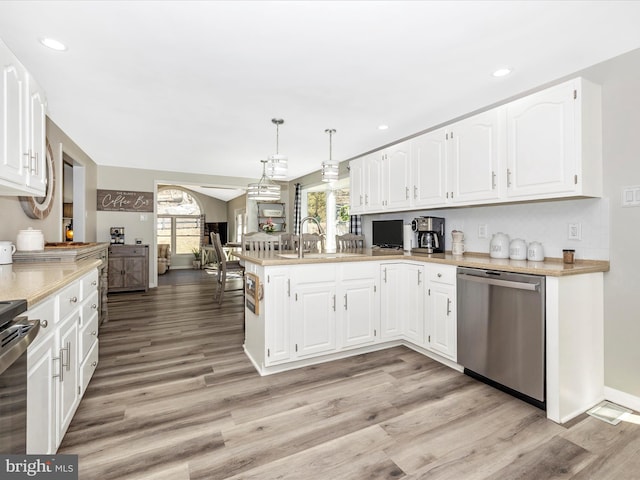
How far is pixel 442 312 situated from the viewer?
2807 mm

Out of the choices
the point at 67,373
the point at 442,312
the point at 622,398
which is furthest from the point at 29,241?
the point at 622,398

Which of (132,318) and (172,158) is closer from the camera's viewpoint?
(132,318)

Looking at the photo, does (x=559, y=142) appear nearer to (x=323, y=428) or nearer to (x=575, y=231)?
(x=575, y=231)

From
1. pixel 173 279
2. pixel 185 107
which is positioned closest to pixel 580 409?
pixel 185 107

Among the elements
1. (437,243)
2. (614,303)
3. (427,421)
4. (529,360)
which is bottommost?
(427,421)

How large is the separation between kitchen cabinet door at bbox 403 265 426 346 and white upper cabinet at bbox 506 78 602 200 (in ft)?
3.56

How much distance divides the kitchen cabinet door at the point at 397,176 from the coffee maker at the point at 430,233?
282mm

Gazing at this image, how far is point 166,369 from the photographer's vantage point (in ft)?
8.98

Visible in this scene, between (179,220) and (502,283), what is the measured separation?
10164 mm

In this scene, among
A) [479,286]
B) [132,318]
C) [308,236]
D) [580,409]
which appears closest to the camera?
[580,409]

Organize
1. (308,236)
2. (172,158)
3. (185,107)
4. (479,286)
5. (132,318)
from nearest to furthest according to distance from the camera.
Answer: (479,286) < (185,107) < (308,236) < (132,318) < (172,158)

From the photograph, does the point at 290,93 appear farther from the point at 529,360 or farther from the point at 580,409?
the point at 580,409

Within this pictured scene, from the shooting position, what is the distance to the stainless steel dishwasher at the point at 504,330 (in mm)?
2109

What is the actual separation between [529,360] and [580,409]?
0.44 metres
